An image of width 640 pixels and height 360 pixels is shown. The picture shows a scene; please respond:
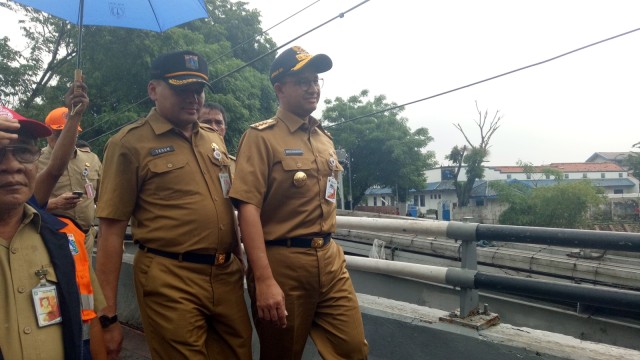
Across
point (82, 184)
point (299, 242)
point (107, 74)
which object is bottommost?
point (299, 242)

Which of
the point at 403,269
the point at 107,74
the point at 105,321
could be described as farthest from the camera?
the point at 107,74

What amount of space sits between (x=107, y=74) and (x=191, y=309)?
45.7 feet

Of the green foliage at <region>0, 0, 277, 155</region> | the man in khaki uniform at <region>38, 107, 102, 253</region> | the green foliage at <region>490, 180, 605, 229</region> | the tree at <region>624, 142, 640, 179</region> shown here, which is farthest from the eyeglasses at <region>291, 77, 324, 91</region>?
the tree at <region>624, 142, 640, 179</region>

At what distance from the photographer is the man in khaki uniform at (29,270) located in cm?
166

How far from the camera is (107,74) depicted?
47.9ft

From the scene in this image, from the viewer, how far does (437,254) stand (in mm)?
7035

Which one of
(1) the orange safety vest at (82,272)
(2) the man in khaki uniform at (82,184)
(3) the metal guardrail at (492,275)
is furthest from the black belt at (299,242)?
(2) the man in khaki uniform at (82,184)

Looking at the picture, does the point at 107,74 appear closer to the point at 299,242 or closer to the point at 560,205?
the point at 299,242

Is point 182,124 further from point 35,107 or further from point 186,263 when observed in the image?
point 35,107

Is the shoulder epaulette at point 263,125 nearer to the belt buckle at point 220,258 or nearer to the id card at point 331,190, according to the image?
the id card at point 331,190

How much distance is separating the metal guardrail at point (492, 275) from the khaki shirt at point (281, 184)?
66 centimetres

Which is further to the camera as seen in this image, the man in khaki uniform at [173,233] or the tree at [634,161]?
the tree at [634,161]

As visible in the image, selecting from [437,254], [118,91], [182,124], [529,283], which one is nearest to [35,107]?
[118,91]

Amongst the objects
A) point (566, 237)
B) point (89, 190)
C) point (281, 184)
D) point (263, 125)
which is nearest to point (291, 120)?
point (263, 125)
